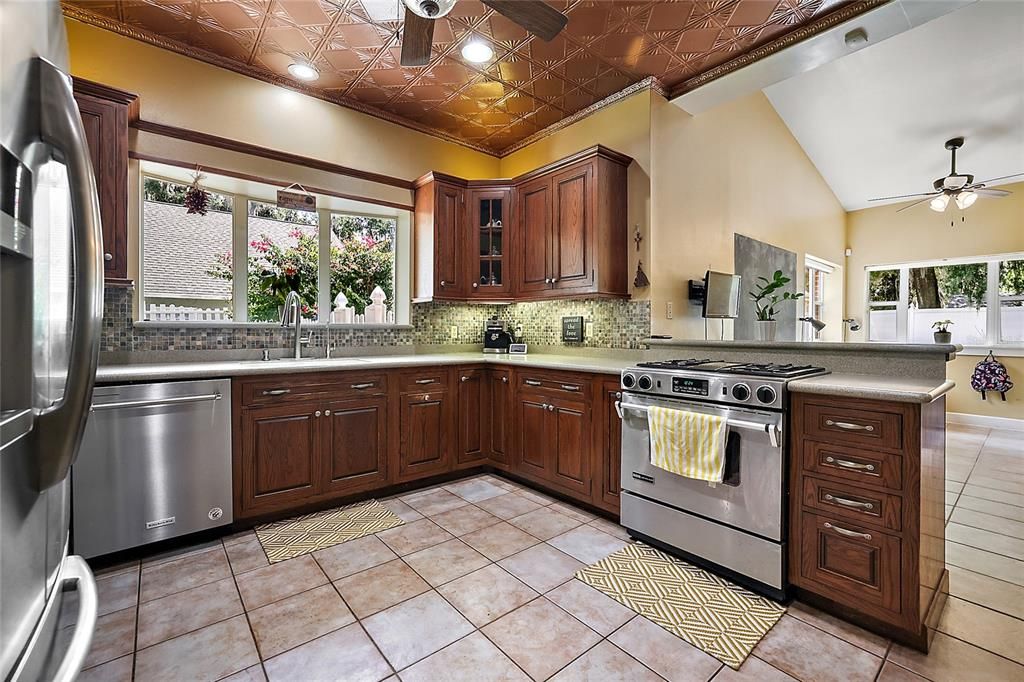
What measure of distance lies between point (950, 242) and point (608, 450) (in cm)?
664

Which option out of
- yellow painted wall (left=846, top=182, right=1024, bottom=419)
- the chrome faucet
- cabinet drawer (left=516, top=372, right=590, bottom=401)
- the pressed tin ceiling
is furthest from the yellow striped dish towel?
yellow painted wall (left=846, top=182, right=1024, bottom=419)

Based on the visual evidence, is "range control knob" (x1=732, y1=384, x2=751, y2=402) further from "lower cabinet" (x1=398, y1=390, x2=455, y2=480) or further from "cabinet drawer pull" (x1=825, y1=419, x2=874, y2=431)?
"lower cabinet" (x1=398, y1=390, x2=455, y2=480)

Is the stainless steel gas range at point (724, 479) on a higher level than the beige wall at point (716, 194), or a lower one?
lower

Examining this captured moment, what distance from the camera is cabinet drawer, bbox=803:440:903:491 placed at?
1.85 m

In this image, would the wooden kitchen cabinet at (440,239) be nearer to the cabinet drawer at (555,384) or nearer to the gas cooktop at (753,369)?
the cabinet drawer at (555,384)

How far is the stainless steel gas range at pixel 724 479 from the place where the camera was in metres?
2.13

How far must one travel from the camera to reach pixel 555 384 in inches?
129

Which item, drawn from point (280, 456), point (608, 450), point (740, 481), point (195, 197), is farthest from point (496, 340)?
point (740, 481)

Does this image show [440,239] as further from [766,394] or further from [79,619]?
[79,619]

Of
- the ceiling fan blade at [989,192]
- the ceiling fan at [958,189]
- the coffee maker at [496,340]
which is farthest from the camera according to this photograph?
the ceiling fan at [958,189]

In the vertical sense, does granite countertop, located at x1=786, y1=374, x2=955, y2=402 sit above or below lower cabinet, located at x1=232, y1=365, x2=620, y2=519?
above

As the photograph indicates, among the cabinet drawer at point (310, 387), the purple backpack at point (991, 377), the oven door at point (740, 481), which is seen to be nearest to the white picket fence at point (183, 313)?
the cabinet drawer at point (310, 387)

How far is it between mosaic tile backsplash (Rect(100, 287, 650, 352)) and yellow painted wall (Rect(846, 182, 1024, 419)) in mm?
5614

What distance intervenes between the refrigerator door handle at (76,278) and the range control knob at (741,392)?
2.25 m
